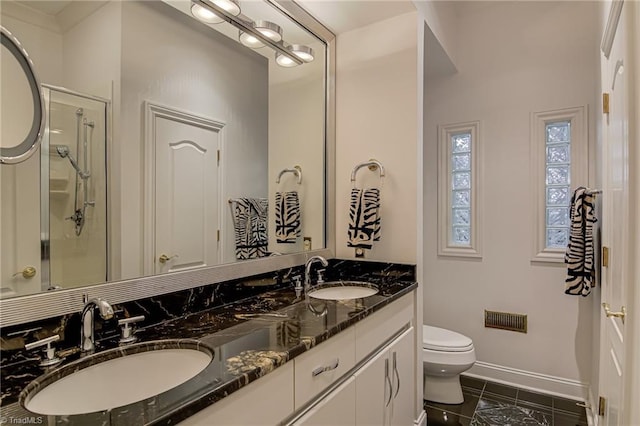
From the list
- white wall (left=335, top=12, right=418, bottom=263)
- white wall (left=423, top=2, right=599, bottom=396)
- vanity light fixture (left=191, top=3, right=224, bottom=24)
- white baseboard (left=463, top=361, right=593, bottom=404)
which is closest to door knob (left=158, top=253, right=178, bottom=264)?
vanity light fixture (left=191, top=3, right=224, bottom=24)

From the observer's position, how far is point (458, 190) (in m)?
2.89

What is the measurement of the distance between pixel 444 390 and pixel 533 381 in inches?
28.8

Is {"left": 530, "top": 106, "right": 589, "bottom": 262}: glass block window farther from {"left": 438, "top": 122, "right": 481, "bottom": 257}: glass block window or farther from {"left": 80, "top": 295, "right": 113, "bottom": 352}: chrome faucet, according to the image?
{"left": 80, "top": 295, "right": 113, "bottom": 352}: chrome faucet

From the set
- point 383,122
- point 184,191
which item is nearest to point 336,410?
point 184,191

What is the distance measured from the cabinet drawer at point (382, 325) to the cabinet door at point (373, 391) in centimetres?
6

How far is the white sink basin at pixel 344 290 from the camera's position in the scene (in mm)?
1956

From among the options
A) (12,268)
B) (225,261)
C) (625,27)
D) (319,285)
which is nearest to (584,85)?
(625,27)

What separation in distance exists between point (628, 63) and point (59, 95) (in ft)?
5.90

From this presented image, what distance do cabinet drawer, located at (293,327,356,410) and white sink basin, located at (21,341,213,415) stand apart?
30cm

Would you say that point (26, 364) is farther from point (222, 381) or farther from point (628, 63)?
point (628, 63)

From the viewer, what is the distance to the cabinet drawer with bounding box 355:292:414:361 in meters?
1.46

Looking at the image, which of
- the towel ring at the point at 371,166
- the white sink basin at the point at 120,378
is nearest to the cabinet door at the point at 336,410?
the white sink basin at the point at 120,378

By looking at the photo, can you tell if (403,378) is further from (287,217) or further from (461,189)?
(461,189)

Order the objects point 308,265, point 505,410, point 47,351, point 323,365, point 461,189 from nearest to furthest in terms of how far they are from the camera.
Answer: point 47,351 → point 323,365 → point 308,265 → point 505,410 → point 461,189
